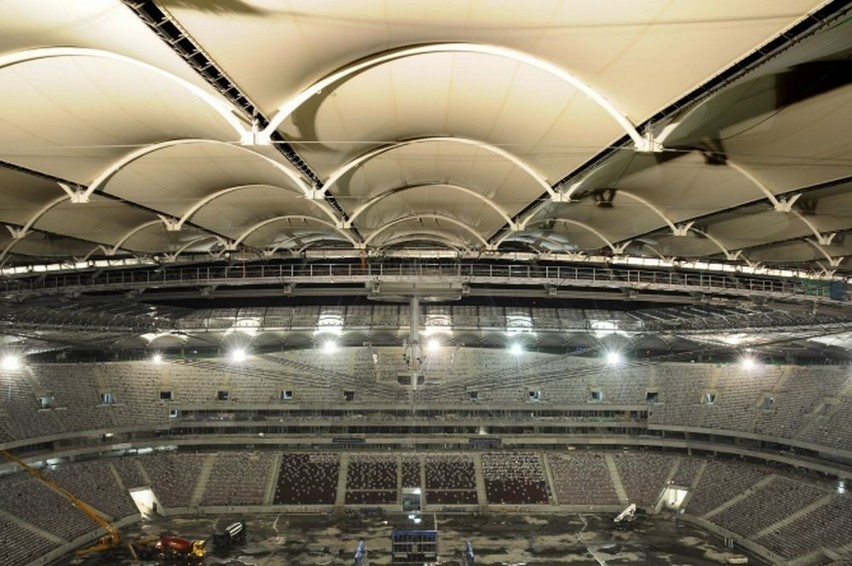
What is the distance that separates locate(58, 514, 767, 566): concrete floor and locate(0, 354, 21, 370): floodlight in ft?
52.2

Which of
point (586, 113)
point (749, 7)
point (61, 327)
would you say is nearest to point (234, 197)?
point (586, 113)

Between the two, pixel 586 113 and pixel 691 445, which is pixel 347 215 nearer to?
pixel 586 113

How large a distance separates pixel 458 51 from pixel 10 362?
49246 mm

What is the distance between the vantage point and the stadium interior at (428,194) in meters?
9.11

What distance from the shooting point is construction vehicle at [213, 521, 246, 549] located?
3628cm

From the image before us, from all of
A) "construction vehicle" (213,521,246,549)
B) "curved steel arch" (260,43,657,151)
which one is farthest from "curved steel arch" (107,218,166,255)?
"construction vehicle" (213,521,246,549)

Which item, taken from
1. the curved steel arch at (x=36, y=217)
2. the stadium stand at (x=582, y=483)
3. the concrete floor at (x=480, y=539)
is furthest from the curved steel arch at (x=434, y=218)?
the stadium stand at (x=582, y=483)

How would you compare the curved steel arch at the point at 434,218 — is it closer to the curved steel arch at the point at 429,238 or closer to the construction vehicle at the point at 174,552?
the curved steel arch at the point at 429,238

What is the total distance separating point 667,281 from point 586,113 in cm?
1916

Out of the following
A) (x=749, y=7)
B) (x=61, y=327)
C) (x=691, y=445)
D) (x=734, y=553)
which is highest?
(x=749, y=7)

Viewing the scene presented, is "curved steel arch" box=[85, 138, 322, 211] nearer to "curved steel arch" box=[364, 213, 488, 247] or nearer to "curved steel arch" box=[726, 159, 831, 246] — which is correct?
"curved steel arch" box=[364, 213, 488, 247]

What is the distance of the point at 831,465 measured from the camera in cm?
4050

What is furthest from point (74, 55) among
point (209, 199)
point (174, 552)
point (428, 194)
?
point (174, 552)

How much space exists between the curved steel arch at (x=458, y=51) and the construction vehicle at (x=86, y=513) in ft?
115
